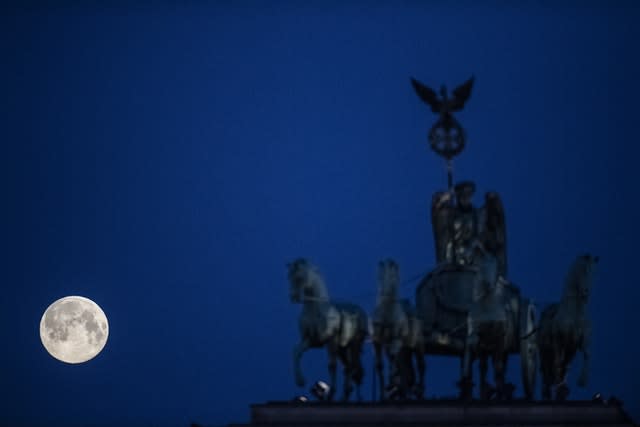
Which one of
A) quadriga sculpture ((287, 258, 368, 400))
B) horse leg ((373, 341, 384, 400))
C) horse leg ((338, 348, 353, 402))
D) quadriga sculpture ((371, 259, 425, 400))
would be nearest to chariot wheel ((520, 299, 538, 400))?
quadriga sculpture ((371, 259, 425, 400))

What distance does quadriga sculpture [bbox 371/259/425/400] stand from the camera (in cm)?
4353

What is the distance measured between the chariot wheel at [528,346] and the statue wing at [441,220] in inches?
78.6

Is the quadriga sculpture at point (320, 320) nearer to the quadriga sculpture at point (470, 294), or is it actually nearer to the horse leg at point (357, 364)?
the horse leg at point (357, 364)

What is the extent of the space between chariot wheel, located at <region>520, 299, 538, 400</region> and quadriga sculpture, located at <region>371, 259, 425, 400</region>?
1.87 metres

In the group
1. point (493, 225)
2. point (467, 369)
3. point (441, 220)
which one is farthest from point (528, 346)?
point (441, 220)

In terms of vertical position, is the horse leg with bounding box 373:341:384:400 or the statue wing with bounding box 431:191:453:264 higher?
the statue wing with bounding box 431:191:453:264

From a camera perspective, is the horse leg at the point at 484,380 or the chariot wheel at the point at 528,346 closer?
the horse leg at the point at 484,380

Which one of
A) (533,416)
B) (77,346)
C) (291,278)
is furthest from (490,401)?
(77,346)

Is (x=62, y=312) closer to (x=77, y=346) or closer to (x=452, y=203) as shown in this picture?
(x=77, y=346)

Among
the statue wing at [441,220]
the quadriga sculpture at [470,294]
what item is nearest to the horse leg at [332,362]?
the quadriga sculpture at [470,294]

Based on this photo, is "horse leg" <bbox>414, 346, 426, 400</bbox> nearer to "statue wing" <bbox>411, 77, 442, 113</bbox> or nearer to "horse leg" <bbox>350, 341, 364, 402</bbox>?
"horse leg" <bbox>350, 341, 364, 402</bbox>

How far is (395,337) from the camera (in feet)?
Answer: 144

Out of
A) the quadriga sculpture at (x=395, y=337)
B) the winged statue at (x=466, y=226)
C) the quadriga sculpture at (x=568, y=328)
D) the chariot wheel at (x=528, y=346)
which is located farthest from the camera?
the winged statue at (x=466, y=226)

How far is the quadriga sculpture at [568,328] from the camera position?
4409 cm
